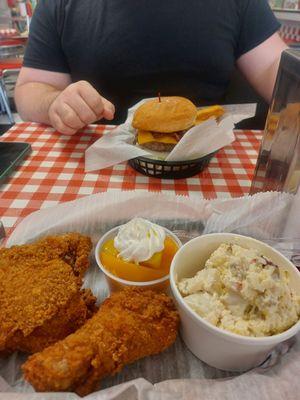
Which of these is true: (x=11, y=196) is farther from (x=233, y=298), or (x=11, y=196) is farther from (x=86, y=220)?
(x=233, y=298)

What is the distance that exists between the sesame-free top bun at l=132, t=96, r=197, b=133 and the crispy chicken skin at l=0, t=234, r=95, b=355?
59 centimetres

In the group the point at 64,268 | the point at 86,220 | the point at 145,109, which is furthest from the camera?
the point at 145,109

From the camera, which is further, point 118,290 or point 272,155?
point 272,155

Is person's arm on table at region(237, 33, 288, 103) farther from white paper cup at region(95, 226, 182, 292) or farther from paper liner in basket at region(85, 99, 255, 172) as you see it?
white paper cup at region(95, 226, 182, 292)

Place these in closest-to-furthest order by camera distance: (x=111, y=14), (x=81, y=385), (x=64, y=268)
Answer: (x=81, y=385) < (x=64, y=268) < (x=111, y=14)

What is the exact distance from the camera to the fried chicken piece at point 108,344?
0.51m

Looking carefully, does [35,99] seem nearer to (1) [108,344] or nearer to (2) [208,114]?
(2) [208,114]

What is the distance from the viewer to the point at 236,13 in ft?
5.58

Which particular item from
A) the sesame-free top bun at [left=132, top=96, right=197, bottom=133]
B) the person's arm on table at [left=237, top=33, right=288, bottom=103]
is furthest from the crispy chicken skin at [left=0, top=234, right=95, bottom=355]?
the person's arm on table at [left=237, top=33, right=288, bottom=103]

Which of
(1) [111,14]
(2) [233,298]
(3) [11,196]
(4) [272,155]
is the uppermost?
(1) [111,14]

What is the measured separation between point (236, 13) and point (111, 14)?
0.66 m

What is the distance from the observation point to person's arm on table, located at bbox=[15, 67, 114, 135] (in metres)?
1.29

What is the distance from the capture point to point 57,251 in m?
0.75

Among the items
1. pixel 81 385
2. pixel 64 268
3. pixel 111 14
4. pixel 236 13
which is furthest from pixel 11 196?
pixel 236 13
